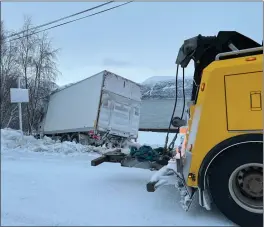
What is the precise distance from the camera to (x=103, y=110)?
13547 millimetres

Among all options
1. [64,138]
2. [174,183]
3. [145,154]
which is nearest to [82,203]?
[174,183]

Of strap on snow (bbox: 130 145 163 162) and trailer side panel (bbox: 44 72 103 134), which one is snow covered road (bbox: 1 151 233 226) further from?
trailer side panel (bbox: 44 72 103 134)

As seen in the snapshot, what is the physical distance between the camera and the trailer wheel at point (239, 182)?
3.42 meters

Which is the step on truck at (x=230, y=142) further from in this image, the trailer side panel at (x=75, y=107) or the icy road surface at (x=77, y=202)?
the trailer side panel at (x=75, y=107)

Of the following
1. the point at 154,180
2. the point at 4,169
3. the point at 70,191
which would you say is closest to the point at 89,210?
the point at 70,191

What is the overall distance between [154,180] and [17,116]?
178cm

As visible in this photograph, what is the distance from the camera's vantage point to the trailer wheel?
342cm

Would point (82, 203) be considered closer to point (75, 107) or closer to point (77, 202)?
point (77, 202)

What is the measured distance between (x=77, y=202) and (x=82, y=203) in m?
0.06

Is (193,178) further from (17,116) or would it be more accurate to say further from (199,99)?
(17,116)

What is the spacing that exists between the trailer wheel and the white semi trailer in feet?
33.4

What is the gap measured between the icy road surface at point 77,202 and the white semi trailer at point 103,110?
851 cm

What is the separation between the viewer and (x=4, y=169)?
181 centimetres

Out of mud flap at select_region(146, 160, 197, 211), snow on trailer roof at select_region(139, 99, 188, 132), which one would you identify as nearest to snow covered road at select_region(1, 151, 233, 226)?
mud flap at select_region(146, 160, 197, 211)
